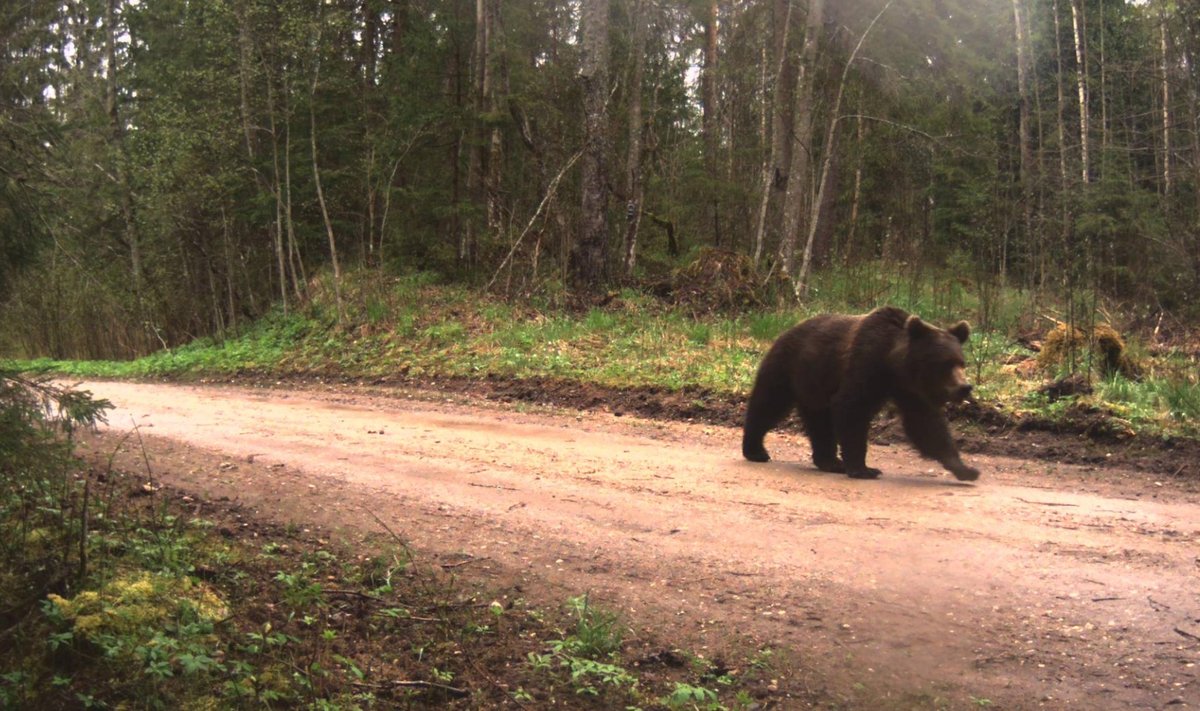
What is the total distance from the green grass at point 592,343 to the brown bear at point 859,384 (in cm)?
325

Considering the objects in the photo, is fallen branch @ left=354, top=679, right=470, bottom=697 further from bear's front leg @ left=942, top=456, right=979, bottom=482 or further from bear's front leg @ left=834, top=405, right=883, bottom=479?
bear's front leg @ left=942, top=456, right=979, bottom=482

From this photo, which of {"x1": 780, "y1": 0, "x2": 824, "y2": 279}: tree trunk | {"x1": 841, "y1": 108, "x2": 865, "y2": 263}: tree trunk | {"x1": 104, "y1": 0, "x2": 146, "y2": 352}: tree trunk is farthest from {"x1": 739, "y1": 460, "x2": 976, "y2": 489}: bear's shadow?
{"x1": 841, "y1": 108, "x2": 865, "y2": 263}: tree trunk

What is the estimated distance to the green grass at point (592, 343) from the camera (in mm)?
11531

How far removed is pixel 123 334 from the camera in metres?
27.0

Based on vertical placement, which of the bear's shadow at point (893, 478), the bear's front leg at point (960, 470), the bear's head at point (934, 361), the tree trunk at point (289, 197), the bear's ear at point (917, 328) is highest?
the tree trunk at point (289, 197)

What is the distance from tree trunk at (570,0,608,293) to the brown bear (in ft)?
37.4

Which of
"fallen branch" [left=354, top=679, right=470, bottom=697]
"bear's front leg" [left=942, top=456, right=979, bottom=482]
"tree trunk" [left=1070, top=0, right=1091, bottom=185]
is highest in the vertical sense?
"tree trunk" [left=1070, top=0, right=1091, bottom=185]

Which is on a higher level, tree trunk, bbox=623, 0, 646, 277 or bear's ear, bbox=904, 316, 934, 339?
tree trunk, bbox=623, 0, 646, 277

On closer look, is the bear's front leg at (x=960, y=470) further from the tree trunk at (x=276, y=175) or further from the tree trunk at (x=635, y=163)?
the tree trunk at (x=276, y=175)

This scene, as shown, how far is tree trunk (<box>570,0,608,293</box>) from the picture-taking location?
19297 millimetres

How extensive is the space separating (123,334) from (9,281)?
24.4m

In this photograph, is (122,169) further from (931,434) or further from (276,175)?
(931,434)

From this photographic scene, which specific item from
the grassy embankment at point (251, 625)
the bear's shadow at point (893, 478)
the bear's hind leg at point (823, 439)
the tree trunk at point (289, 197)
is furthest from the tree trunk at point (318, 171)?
the bear's hind leg at point (823, 439)

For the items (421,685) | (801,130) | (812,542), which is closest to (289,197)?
(801,130)
